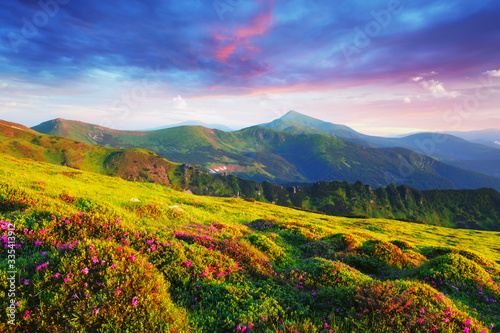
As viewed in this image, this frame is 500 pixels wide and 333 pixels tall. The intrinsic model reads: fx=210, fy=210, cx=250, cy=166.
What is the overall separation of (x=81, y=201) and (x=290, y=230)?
14.6 meters

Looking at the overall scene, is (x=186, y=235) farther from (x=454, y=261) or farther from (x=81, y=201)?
(x=454, y=261)

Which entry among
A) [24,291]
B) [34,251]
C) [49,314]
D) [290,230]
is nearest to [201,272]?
[49,314]

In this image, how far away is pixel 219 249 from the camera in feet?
31.5

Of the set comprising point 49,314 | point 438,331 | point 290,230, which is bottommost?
point 290,230

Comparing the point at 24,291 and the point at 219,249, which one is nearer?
the point at 24,291

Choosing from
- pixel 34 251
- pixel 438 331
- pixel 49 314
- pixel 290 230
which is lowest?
pixel 290 230

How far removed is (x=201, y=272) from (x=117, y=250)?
9.15ft

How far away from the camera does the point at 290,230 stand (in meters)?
17.9

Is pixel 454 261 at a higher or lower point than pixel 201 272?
lower

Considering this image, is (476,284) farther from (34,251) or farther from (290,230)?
(34,251)

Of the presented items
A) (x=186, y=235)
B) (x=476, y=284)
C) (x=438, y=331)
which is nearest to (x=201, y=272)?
(x=186, y=235)

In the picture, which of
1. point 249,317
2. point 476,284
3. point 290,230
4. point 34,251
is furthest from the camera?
point 290,230

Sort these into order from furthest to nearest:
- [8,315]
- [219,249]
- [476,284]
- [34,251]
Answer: [476,284]
[219,249]
[34,251]
[8,315]

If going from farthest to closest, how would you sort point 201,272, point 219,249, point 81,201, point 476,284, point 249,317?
point 81,201 → point 476,284 → point 219,249 → point 201,272 → point 249,317
